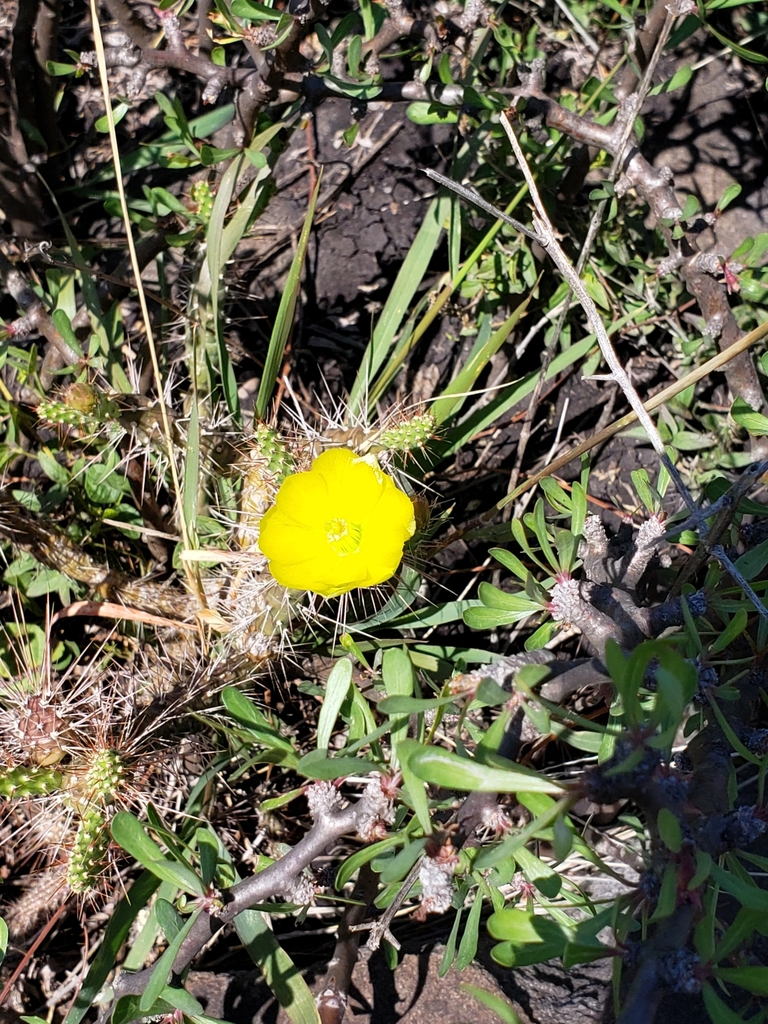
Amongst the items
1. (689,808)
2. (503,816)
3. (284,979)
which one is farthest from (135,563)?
(689,808)

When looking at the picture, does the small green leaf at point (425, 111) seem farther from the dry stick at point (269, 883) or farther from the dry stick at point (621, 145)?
the dry stick at point (269, 883)

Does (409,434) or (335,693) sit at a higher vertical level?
(409,434)

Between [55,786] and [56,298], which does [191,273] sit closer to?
[56,298]

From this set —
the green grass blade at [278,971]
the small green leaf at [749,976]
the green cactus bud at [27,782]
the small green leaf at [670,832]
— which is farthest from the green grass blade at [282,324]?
the small green leaf at [749,976]

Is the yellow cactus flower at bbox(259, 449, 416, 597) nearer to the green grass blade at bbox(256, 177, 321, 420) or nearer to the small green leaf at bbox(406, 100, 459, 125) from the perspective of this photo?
the green grass blade at bbox(256, 177, 321, 420)

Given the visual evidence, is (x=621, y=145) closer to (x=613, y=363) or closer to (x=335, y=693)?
(x=613, y=363)

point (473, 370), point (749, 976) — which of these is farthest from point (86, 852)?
point (473, 370)

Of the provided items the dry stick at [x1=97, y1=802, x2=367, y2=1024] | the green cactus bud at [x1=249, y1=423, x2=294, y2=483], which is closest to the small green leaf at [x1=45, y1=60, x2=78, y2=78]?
the green cactus bud at [x1=249, y1=423, x2=294, y2=483]
